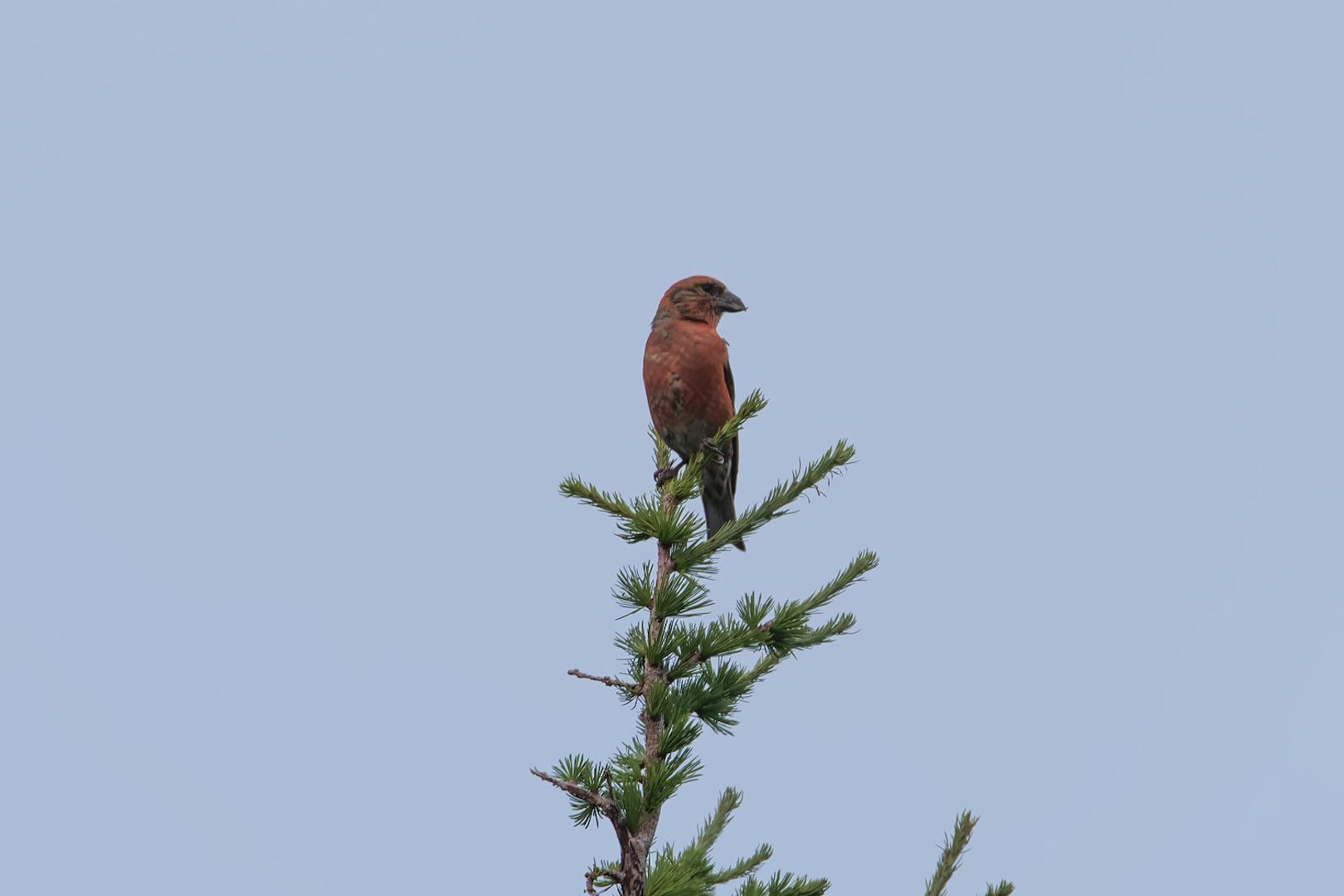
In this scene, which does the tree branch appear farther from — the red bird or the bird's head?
the bird's head

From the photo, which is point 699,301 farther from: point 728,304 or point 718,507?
point 718,507

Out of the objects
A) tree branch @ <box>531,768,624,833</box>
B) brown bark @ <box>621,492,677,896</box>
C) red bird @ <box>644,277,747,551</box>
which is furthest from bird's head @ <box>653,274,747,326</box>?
tree branch @ <box>531,768,624,833</box>

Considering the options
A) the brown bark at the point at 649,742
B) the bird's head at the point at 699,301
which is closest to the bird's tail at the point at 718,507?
the bird's head at the point at 699,301

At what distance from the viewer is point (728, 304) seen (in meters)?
7.02

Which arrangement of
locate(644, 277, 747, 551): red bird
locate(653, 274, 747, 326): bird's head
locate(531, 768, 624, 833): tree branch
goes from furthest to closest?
1. locate(653, 274, 747, 326): bird's head
2. locate(644, 277, 747, 551): red bird
3. locate(531, 768, 624, 833): tree branch

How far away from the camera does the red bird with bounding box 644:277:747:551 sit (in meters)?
6.50

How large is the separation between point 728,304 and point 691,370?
0.67 m

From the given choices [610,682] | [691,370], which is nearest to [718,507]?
[691,370]

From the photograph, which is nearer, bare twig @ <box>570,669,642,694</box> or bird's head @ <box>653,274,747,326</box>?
bare twig @ <box>570,669,642,694</box>

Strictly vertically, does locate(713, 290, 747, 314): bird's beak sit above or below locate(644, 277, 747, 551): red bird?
above

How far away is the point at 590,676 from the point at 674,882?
1.91ft

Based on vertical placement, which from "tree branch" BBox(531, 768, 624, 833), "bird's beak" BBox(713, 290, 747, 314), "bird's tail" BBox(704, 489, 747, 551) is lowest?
"tree branch" BBox(531, 768, 624, 833)

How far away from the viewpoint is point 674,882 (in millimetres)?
2975

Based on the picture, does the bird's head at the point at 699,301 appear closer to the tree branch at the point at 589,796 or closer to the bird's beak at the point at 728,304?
the bird's beak at the point at 728,304
